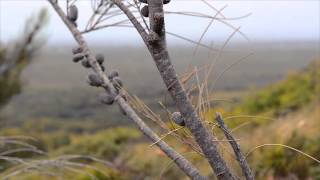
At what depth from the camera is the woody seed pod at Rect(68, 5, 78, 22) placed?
64.0 inches

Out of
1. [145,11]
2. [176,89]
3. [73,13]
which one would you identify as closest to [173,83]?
[176,89]

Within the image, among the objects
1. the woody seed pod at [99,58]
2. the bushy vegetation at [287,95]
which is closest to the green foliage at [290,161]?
Answer: the woody seed pod at [99,58]

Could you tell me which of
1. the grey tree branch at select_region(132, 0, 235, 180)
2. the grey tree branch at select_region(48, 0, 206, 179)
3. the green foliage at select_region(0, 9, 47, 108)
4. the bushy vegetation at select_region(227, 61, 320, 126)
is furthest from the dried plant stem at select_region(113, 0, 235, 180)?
the green foliage at select_region(0, 9, 47, 108)

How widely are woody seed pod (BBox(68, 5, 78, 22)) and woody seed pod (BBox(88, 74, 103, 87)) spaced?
0.21 meters

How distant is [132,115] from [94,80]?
150mm

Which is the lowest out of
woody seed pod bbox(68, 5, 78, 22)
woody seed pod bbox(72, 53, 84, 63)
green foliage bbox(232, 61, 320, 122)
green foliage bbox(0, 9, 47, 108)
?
green foliage bbox(232, 61, 320, 122)

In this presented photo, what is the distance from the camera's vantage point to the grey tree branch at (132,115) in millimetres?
1295

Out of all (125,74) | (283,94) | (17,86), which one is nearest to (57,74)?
(125,74)

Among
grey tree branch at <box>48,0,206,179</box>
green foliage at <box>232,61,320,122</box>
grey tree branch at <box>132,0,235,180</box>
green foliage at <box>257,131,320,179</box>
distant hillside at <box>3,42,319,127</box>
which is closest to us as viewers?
grey tree branch at <box>132,0,235,180</box>

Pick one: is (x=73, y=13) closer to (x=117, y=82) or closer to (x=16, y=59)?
(x=117, y=82)

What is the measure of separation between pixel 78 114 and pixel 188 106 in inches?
1873

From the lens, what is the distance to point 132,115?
1.46m

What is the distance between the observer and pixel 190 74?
53.2 inches

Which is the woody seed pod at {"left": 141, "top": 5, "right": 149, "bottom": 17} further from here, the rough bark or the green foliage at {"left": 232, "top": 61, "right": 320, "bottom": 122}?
the green foliage at {"left": 232, "top": 61, "right": 320, "bottom": 122}
